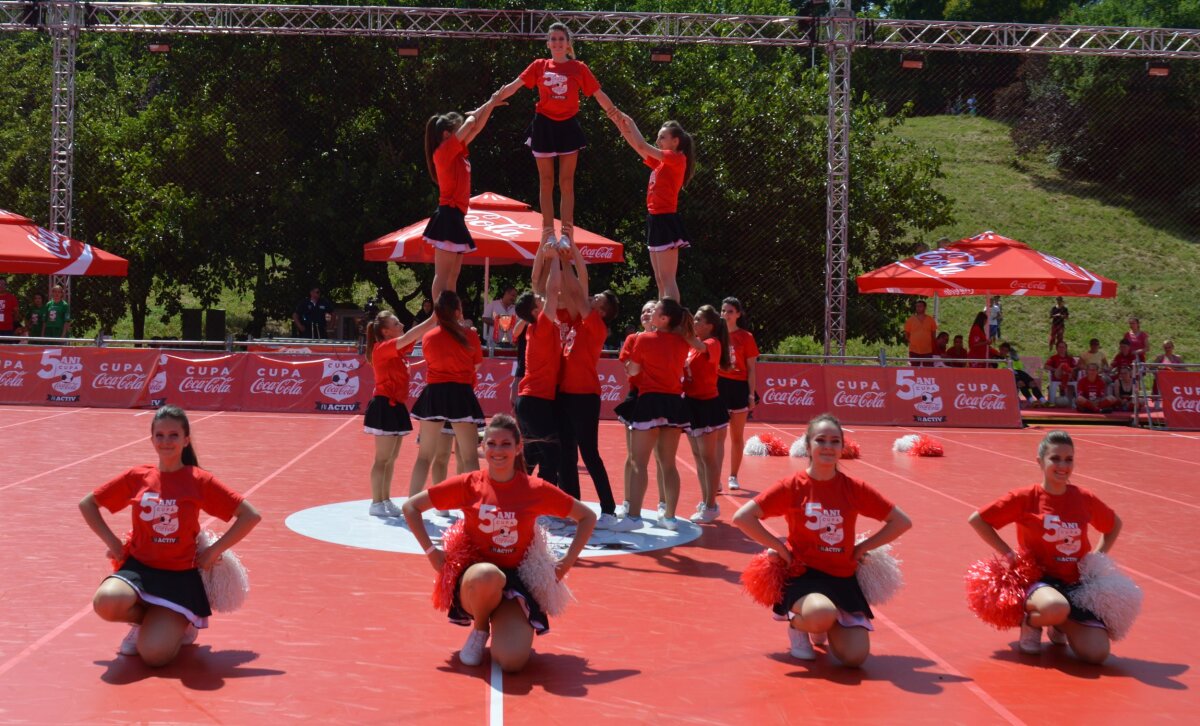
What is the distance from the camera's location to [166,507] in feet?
17.5

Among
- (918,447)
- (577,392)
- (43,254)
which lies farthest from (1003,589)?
(43,254)

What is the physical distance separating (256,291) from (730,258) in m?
9.41

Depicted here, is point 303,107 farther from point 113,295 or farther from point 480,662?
point 480,662

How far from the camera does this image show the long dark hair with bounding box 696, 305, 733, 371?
9.10m

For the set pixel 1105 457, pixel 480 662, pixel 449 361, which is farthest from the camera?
pixel 1105 457

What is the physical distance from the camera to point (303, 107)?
78.8ft

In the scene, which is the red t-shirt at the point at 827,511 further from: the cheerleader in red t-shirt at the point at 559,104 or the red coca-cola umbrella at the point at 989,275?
the red coca-cola umbrella at the point at 989,275

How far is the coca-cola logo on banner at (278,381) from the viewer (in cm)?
1736

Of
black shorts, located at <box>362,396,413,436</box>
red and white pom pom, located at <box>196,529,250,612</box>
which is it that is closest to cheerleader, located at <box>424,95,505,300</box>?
black shorts, located at <box>362,396,413,436</box>

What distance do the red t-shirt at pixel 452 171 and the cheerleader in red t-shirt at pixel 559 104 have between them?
20.8 inches

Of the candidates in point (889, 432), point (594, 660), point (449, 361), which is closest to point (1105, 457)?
point (889, 432)

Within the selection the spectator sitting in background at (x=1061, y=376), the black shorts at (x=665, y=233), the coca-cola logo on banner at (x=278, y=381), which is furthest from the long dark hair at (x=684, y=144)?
the spectator sitting in background at (x=1061, y=376)

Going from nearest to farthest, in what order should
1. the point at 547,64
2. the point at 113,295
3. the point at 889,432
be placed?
1. the point at 547,64
2. the point at 889,432
3. the point at 113,295

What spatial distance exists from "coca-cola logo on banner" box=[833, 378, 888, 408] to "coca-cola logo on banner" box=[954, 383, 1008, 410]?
1.16m
